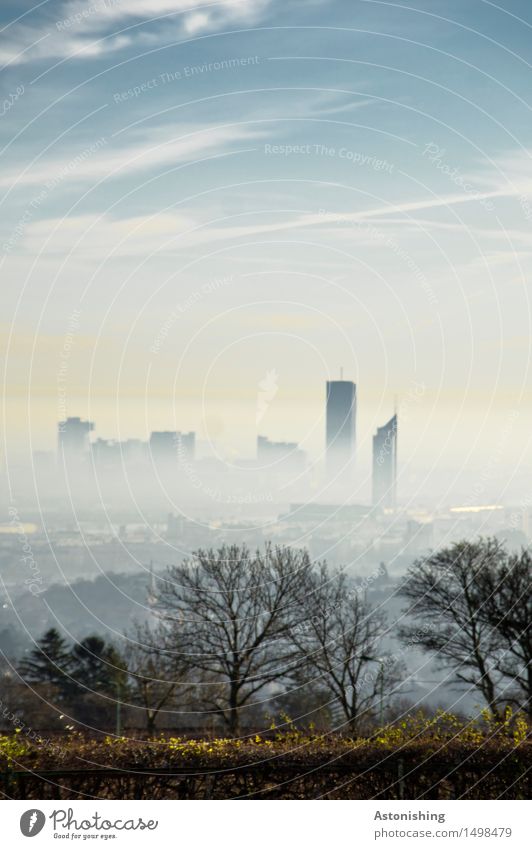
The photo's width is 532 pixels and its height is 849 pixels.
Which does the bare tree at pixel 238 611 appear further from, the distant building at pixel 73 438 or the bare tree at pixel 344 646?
the distant building at pixel 73 438

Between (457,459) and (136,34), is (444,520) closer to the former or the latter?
(457,459)

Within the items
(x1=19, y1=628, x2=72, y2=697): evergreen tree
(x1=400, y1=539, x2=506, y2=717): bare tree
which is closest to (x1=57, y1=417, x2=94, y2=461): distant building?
(x1=19, y1=628, x2=72, y2=697): evergreen tree

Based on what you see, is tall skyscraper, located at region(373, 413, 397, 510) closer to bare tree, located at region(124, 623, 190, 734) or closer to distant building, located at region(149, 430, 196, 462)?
distant building, located at region(149, 430, 196, 462)

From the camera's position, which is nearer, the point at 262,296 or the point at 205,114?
the point at 205,114

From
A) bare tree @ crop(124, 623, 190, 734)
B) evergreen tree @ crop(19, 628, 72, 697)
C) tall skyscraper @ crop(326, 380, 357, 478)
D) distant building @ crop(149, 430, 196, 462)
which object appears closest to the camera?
bare tree @ crop(124, 623, 190, 734)

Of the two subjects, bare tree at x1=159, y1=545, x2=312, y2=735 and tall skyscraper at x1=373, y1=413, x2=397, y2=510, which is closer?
bare tree at x1=159, y1=545, x2=312, y2=735
